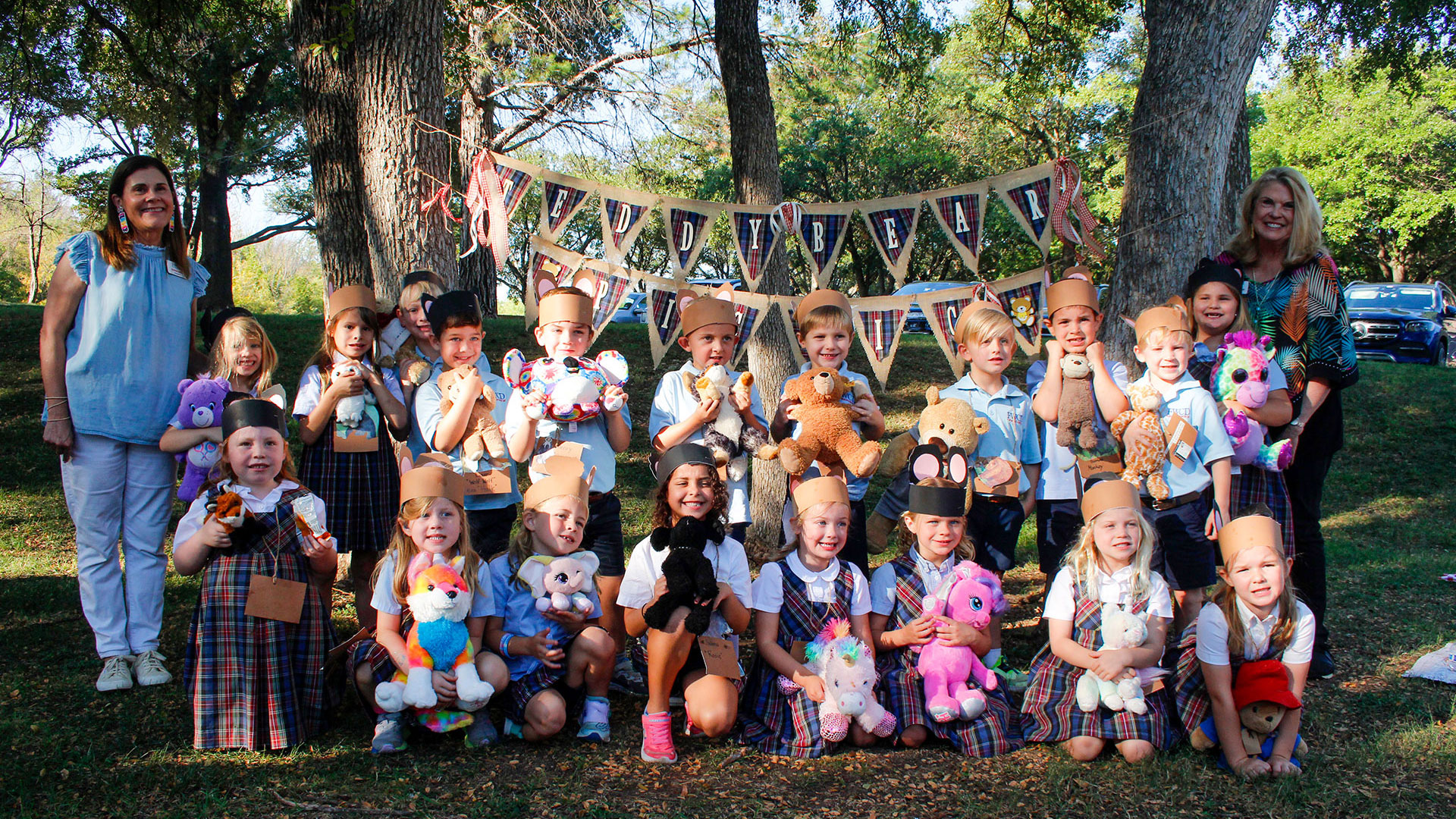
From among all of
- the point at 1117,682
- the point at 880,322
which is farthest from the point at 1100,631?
the point at 880,322

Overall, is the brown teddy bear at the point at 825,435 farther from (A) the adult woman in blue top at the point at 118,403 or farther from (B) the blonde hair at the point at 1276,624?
(A) the adult woman in blue top at the point at 118,403

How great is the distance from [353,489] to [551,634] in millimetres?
1113

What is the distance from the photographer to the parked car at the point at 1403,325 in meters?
14.1

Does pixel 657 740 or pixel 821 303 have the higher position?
pixel 821 303

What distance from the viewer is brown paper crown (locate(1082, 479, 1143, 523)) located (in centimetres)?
309

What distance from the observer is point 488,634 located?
3.15 meters

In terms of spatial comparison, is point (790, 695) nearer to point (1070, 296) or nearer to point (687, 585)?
point (687, 585)

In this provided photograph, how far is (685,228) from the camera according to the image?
4461 mm

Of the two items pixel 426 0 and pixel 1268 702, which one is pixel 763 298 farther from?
pixel 1268 702

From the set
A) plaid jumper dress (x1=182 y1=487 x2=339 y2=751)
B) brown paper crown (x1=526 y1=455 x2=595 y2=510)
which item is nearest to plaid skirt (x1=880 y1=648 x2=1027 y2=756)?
brown paper crown (x1=526 y1=455 x2=595 y2=510)

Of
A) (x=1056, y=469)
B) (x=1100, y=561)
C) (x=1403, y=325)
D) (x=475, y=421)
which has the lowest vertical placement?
(x=1100, y=561)

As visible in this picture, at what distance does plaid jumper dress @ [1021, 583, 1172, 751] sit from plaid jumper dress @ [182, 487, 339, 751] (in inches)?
93.5

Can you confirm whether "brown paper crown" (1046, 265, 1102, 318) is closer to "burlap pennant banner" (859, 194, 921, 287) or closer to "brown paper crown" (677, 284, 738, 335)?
"burlap pennant banner" (859, 194, 921, 287)

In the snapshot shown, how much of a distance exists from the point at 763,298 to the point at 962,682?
77.7 inches
